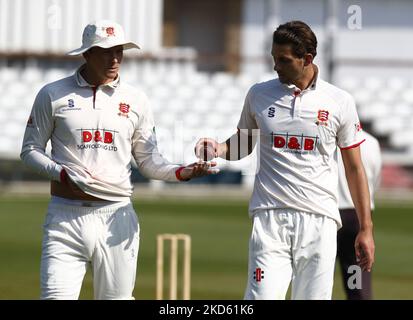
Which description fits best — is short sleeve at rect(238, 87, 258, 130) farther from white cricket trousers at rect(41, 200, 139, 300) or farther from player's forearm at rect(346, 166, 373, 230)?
white cricket trousers at rect(41, 200, 139, 300)

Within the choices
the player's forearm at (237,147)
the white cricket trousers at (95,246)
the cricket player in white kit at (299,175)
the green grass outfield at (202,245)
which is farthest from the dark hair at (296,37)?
the green grass outfield at (202,245)

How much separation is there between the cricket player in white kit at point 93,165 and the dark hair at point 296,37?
802 millimetres

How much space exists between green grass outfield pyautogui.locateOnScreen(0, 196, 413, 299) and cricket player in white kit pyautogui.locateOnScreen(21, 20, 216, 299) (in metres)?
4.26

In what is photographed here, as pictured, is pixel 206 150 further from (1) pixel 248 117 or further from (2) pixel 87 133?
(2) pixel 87 133

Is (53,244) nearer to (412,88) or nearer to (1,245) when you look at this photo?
(1,245)

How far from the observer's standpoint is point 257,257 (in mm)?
6078

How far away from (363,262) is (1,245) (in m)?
9.71

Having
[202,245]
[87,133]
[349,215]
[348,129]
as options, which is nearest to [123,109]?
[87,133]

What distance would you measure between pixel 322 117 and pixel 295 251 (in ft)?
2.33

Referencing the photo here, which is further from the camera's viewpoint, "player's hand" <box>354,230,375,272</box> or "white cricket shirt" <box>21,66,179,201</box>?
"white cricket shirt" <box>21,66,179,201</box>

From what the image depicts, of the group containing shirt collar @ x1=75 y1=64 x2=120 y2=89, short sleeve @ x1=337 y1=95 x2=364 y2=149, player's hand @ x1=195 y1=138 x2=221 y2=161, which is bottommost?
player's hand @ x1=195 y1=138 x2=221 y2=161

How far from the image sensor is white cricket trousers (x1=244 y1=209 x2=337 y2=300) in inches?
239

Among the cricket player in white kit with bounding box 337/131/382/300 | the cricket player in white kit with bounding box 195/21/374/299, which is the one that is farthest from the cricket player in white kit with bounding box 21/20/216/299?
the cricket player in white kit with bounding box 337/131/382/300

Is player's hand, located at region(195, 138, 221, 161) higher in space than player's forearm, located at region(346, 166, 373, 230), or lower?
higher
